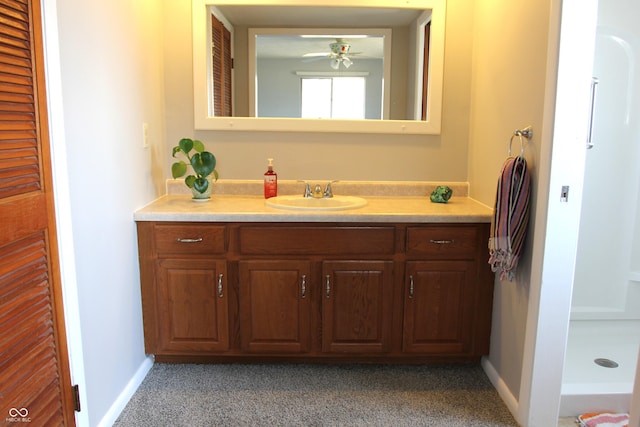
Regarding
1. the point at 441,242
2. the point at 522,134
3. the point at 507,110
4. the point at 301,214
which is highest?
the point at 507,110

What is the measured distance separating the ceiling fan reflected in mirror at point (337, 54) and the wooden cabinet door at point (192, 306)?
1213mm

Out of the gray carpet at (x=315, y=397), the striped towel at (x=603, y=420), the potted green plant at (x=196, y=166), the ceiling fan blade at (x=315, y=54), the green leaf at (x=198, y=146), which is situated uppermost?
the ceiling fan blade at (x=315, y=54)

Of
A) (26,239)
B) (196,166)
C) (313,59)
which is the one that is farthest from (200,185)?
(26,239)

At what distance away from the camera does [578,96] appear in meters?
1.78

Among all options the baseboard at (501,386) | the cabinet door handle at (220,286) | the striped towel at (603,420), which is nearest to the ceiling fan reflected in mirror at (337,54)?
the cabinet door handle at (220,286)

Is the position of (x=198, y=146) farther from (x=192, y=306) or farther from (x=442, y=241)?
(x=442, y=241)

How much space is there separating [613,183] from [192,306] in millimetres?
2455

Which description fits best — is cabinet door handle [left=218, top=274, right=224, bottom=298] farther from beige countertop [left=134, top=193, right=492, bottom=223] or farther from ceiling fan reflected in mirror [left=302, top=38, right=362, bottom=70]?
ceiling fan reflected in mirror [left=302, top=38, right=362, bottom=70]

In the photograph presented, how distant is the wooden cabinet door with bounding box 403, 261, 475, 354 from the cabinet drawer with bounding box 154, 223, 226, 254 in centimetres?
91

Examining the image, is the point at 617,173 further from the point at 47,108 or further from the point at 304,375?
the point at 47,108

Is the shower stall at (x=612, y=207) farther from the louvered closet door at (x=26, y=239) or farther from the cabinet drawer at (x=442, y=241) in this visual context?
the louvered closet door at (x=26, y=239)

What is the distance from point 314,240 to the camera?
234 cm

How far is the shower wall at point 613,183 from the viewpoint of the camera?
2.78 metres

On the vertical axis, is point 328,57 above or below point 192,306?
above
